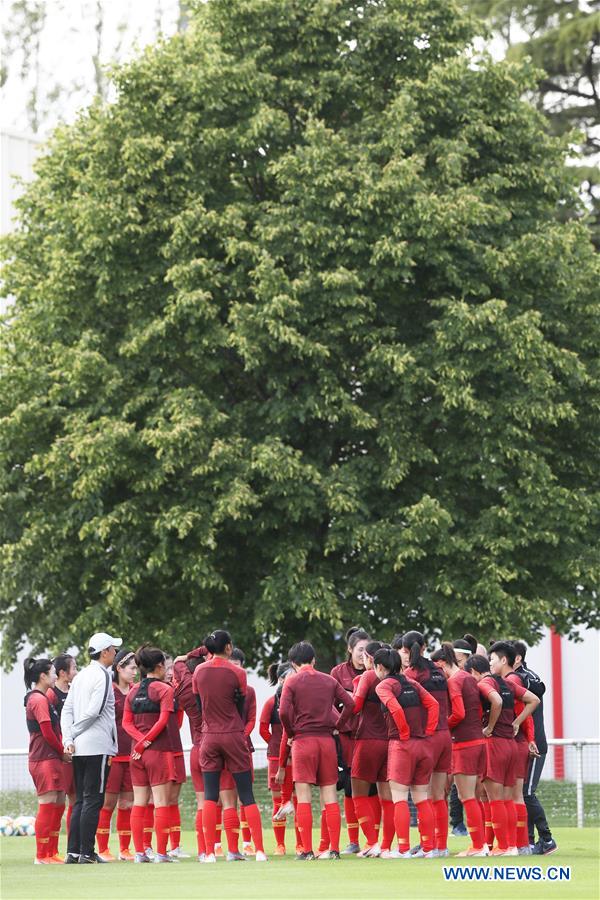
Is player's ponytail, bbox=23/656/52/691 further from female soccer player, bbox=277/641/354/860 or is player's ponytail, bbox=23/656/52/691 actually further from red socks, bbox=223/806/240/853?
female soccer player, bbox=277/641/354/860

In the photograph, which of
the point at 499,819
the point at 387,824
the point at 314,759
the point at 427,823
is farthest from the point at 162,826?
the point at 499,819

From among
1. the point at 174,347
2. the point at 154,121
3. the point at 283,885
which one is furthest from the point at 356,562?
the point at 283,885

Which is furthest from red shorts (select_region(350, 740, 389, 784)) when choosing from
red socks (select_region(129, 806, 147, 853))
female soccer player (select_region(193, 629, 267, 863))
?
red socks (select_region(129, 806, 147, 853))

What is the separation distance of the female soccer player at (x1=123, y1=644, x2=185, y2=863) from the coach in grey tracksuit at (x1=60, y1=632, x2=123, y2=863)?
225 millimetres

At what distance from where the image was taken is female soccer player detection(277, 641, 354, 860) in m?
13.7

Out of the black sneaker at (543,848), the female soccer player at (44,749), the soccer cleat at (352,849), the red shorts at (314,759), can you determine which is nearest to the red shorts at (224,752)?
the red shorts at (314,759)

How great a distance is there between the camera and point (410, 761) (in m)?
13.5

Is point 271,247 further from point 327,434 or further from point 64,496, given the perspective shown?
point 64,496

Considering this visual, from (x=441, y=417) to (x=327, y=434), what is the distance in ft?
6.33

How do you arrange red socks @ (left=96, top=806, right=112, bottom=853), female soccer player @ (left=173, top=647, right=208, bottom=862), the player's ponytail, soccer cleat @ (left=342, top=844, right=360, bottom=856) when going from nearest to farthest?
1. the player's ponytail
2. soccer cleat @ (left=342, top=844, right=360, bottom=856)
3. female soccer player @ (left=173, top=647, right=208, bottom=862)
4. red socks @ (left=96, top=806, right=112, bottom=853)

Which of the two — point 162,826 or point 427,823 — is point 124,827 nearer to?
point 162,826

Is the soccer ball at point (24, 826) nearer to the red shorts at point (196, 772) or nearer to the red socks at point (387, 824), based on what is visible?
the red shorts at point (196, 772)

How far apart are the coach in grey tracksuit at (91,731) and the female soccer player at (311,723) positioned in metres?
1.61

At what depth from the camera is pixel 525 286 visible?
81.9ft
